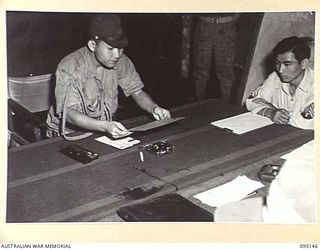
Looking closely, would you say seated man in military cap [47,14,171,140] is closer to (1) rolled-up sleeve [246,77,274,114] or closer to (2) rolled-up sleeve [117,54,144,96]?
(2) rolled-up sleeve [117,54,144,96]

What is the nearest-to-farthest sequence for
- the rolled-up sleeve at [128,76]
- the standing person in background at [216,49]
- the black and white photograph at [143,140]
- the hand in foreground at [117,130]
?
1. the black and white photograph at [143,140]
2. the hand in foreground at [117,130]
3. the rolled-up sleeve at [128,76]
4. the standing person in background at [216,49]

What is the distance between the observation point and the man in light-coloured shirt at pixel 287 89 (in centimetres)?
112

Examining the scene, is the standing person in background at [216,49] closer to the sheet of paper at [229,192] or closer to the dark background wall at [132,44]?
the dark background wall at [132,44]

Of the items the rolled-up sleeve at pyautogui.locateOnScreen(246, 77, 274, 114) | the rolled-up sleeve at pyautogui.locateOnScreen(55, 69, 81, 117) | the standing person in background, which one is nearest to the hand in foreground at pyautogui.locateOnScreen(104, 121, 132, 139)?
the rolled-up sleeve at pyautogui.locateOnScreen(55, 69, 81, 117)

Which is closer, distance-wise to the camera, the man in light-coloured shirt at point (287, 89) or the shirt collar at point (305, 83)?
the shirt collar at point (305, 83)

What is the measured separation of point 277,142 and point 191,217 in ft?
1.05

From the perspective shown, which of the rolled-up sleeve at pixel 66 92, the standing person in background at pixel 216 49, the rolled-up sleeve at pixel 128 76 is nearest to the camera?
the rolled-up sleeve at pixel 66 92

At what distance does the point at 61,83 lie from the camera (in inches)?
47.3

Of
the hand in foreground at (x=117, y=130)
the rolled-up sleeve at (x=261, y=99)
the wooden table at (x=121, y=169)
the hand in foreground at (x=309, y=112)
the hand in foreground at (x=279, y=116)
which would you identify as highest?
the hand in foreground at (x=309, y=112)

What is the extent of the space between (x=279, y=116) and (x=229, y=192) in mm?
380

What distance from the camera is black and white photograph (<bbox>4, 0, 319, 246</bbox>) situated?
0.79 metres

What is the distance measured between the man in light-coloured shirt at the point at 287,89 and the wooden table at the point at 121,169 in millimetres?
52

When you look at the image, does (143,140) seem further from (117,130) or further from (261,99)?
(261,99)

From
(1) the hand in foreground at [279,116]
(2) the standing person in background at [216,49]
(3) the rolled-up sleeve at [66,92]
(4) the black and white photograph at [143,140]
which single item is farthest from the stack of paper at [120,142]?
(2) the standing person in background at [216,49]
